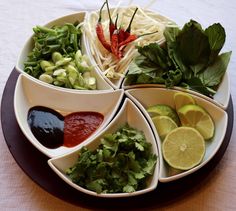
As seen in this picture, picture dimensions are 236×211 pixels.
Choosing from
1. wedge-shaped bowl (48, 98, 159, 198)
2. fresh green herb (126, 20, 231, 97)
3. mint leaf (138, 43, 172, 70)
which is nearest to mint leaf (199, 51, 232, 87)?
fresh green herb (126, 20, 231, 97)

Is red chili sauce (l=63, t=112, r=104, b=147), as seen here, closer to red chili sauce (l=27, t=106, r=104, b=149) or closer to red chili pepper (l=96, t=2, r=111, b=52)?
red chili sauce (l=27, t=106, r=104, b=149)

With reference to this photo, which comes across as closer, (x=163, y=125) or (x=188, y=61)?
(x=163, y=125)

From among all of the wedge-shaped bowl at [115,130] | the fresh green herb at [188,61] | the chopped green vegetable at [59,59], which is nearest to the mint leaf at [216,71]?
the fresh green herb at [188,61]

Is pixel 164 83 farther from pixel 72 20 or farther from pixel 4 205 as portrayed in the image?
pixel 4 205

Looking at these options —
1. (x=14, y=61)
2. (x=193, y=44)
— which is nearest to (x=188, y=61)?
(x=193, y=44)

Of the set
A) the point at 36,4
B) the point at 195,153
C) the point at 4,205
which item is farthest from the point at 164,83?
the point at 36,4

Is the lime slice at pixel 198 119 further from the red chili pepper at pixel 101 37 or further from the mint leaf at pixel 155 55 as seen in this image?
the red chili pepper at pixel 101 37

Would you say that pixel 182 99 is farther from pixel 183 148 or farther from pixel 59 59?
pixel 59 59
